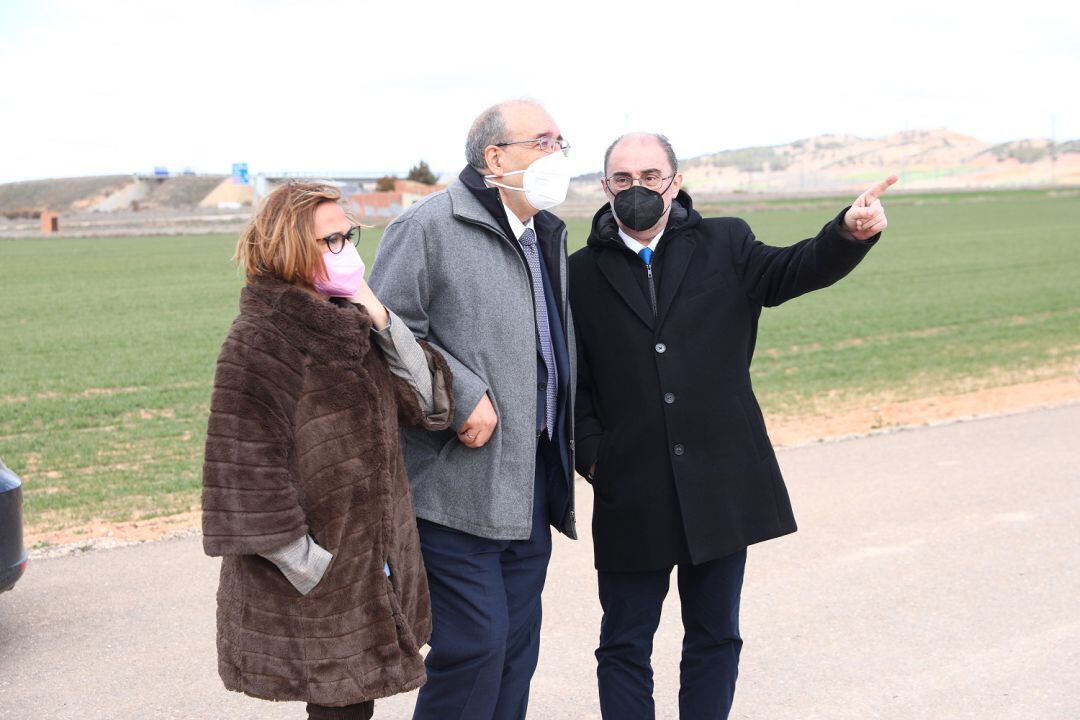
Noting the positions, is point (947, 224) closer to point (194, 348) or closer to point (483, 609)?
point (194, 348)

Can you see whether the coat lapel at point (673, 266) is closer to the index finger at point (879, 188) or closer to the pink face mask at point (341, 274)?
the index finger at point (879, 188)

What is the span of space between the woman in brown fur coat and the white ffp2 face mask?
617 millimetres

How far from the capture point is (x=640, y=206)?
3645 millimetres

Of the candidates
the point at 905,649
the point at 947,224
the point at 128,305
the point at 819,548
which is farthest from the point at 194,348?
the point at 947,224

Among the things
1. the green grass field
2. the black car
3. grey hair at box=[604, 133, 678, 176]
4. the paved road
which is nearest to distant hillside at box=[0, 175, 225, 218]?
the green grass field

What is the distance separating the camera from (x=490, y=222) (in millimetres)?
3402

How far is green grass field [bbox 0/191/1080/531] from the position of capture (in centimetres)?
929

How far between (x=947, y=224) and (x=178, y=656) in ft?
177

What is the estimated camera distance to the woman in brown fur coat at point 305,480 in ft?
9.08

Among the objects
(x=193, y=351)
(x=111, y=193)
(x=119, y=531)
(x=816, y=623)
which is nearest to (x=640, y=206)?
(x=816, y=623)

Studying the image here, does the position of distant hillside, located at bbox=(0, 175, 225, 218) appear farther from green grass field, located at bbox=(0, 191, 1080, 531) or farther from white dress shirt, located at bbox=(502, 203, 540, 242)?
white dress shirt, located at bbox=(502, 203, 540, 242)

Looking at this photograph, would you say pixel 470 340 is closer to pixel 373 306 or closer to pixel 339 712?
pixel 373 306

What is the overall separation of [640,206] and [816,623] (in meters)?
2.24

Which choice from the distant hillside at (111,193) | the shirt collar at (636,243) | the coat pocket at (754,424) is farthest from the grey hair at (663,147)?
the distant hillside at (111,193)
